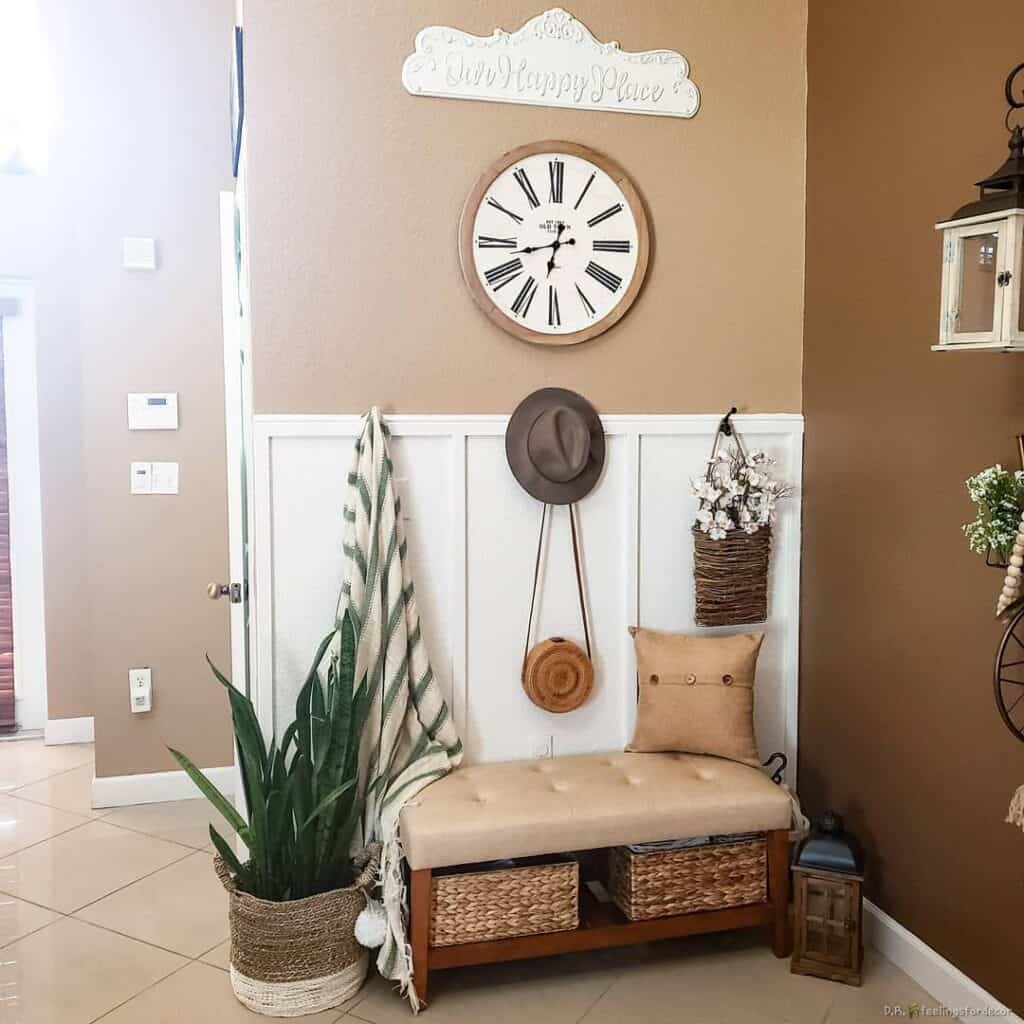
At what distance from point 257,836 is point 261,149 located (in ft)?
5.23

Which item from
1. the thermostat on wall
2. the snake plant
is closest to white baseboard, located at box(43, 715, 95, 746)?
the thermostat on wall

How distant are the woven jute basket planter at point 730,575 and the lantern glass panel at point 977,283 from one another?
101 cm

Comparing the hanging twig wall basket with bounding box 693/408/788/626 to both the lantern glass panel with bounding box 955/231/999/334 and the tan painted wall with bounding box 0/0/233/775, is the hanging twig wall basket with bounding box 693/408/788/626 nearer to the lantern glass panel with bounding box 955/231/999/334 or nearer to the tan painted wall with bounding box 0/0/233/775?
the lantern glass panel with bounding box 955/231/999/334

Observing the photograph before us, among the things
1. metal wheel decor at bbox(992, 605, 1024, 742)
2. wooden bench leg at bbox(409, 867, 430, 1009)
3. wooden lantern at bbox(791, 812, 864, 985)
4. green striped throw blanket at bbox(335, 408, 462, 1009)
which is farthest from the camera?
green striped throw blanket at bbox(335, 408, 462, 1009)

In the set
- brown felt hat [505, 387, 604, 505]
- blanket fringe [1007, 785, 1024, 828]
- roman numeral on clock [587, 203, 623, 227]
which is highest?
roman numeral on clock [587, 203, 623, 227]

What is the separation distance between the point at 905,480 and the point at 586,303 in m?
0.90

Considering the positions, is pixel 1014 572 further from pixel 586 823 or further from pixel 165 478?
pixel 165 478

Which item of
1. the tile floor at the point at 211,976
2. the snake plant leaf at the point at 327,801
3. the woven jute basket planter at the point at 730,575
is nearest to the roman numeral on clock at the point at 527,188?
the woven jute basket planter at the point at 730,575

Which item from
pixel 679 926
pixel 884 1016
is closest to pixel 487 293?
pixel 679 926

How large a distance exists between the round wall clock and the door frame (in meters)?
2.29

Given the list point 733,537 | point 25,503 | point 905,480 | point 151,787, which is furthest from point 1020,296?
point 25,503

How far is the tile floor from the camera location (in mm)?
2389

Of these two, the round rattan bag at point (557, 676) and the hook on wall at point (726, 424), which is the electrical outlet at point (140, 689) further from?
the hook on wall at point (726, 424)

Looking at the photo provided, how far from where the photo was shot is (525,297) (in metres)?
2.75
